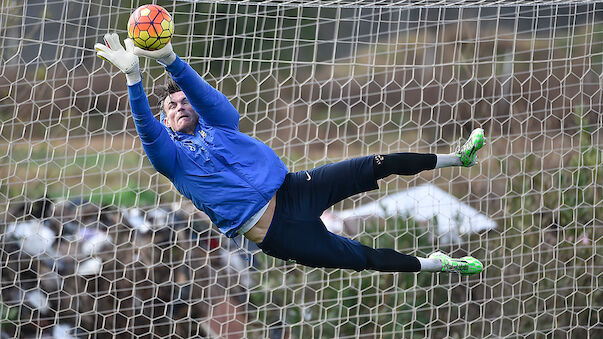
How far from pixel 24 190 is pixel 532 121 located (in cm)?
298

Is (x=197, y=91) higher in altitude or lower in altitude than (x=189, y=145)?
higher

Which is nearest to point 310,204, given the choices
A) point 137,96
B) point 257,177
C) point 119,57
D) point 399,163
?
point 257,177

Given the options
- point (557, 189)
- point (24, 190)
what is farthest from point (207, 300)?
point (557, 189)

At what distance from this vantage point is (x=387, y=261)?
2.99m

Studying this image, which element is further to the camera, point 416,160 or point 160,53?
point 416,160

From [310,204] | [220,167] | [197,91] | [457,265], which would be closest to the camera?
[197,91]

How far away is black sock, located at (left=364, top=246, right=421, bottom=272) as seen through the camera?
2.97 m

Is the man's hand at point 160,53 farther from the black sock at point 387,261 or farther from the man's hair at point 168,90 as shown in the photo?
the black sock at point 387,261

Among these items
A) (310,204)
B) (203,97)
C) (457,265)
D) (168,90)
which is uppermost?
(203,97)

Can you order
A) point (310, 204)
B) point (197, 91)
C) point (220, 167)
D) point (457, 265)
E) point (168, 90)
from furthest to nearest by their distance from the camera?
point (457, 265), point (168, 90), point (310, 204), point (220, 167), point (197, 91)

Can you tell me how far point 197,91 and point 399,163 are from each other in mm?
753

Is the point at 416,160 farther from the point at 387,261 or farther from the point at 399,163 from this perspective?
the point at 387,261

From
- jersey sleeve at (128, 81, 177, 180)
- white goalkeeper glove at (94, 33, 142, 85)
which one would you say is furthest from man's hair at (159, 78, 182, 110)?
white goalkeeper glove at (94, 33, 142, 85)

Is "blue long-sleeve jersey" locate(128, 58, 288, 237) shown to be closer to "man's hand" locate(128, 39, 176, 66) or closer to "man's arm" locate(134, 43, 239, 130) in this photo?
"man's arm" locate(134, 43, 239, 130)
